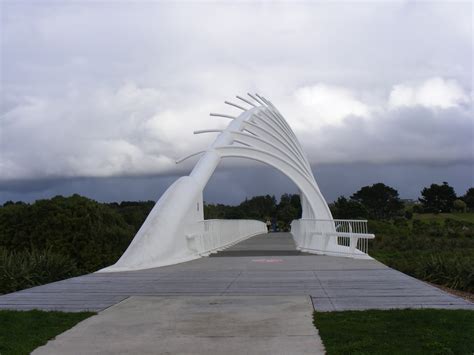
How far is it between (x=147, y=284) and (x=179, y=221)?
4.44m

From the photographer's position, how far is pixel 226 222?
24141mm

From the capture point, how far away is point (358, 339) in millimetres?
5590

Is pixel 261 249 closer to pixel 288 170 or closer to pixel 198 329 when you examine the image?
pixel 288 170

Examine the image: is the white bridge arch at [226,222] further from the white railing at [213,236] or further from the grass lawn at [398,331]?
the grass lawn at [398,331]

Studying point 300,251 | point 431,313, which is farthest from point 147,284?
point 300,251

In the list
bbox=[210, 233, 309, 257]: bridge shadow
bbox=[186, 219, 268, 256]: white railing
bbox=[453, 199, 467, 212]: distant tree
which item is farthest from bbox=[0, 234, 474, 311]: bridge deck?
bbox=[453, 199, 467, 212]: distant tree

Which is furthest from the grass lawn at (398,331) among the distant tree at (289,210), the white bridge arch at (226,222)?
the distant tree at (289,210)

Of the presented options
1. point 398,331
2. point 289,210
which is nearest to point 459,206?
point 289,210

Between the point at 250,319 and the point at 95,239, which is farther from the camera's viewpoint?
the point at 95,239

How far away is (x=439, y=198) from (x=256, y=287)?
6941 centimetres

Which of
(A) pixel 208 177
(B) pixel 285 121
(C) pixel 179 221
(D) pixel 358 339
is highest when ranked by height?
(B) pixel 285 121

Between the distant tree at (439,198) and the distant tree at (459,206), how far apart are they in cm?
161

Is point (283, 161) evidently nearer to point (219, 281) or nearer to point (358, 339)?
point (219, 281)

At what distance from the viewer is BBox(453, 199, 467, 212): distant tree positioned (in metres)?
69.8
